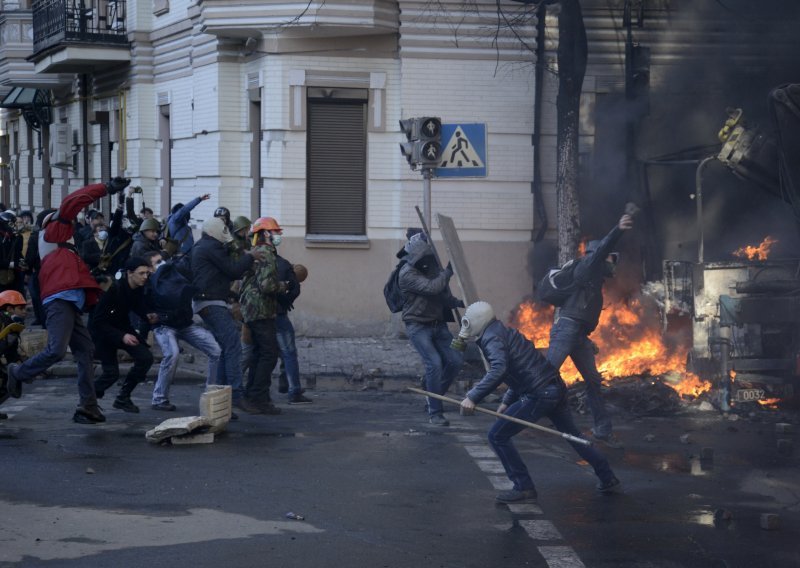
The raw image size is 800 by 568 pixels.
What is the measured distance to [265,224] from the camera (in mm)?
12508

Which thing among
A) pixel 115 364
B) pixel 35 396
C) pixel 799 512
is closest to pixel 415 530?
pixel 799 512

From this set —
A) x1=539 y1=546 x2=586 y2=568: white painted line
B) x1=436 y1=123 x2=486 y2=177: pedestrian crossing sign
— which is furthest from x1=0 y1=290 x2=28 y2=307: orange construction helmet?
x1=539 y1=546 x2=586 y2=568: white painted line

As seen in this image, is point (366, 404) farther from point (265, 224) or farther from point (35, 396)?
point (35, 396)

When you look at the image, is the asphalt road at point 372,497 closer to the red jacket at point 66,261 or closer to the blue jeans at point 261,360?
the blue jeans at point 261,360

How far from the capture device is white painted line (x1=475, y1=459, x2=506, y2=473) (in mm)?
9461

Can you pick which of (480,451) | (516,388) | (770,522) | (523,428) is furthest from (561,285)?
→ (770,522)

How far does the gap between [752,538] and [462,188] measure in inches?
411

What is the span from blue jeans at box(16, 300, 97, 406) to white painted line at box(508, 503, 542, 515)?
441cm

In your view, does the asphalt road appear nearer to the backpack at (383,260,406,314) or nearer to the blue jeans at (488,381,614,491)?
the blue jeans at (488,381,614,491)

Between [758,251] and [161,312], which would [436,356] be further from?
[758,251]

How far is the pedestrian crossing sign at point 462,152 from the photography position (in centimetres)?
1380

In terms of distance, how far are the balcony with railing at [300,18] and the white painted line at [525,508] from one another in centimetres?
982

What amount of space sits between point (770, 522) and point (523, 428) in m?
1.74

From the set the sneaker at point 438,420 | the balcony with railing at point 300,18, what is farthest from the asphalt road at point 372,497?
the balcony with railing at point 300,18
